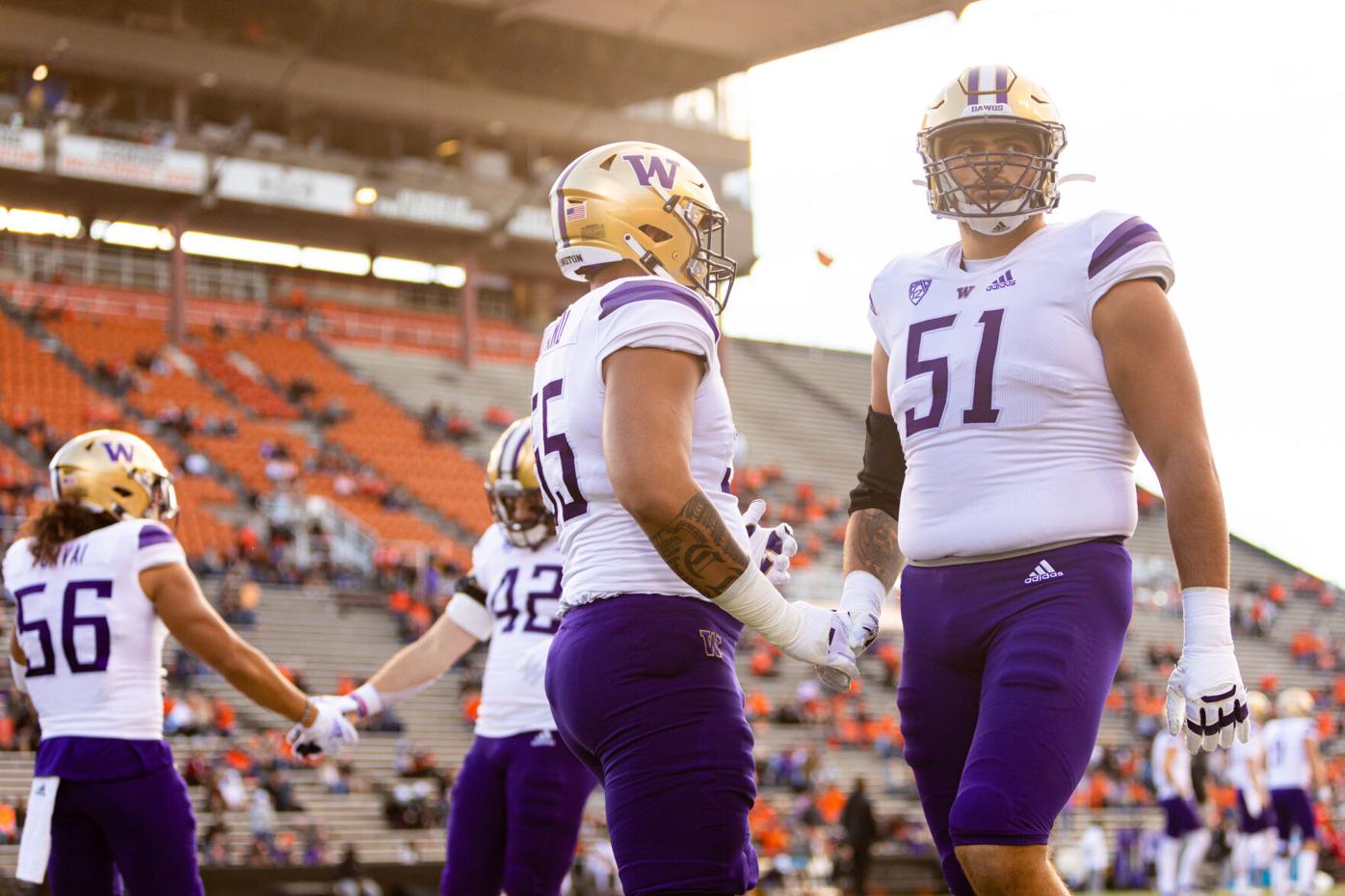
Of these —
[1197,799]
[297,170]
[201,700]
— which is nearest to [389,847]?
[201,700]

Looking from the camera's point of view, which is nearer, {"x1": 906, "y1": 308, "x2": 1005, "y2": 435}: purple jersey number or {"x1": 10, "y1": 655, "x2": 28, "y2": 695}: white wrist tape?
{"x1": 906, "y1": 308, "x2": 1005, "y2": 435}: purple jersey number

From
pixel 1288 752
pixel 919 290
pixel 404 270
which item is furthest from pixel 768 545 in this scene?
pixel 404 270

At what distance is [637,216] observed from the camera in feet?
13.3

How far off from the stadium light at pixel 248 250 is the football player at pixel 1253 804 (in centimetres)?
2481

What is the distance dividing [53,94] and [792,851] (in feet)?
67.2

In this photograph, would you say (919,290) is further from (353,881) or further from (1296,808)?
(1296,808)

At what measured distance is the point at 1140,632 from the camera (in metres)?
32.3

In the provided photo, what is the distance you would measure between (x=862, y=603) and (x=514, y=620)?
2476 millimetres

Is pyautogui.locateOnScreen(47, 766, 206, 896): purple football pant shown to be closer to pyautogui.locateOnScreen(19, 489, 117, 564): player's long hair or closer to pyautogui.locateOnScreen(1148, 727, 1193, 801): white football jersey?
pyautogui.locateOnScreen(19, 489, 117, 564): player's long hair

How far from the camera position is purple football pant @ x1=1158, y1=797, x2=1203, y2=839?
15.8 meters

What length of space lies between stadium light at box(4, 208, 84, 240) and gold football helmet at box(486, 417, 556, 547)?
96.2ft

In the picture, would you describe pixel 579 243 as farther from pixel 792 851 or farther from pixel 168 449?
pixel 168 449

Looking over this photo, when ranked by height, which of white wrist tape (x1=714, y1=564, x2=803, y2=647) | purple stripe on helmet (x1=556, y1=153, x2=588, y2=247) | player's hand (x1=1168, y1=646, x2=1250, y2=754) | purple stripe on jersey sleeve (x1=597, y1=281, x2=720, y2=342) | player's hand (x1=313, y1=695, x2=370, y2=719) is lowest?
player's hand (x1=313, y1=695, x2=370, y2=719)

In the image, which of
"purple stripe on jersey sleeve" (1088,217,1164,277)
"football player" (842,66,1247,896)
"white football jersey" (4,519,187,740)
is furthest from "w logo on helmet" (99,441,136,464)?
"purple stripe on jersey sleeve" (1088,217,1164,277)
